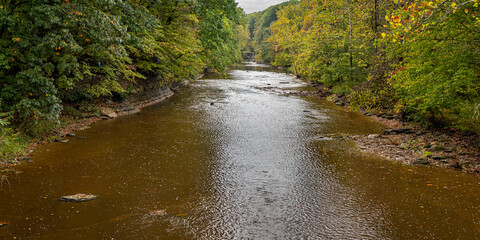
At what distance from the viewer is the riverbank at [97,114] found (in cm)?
846

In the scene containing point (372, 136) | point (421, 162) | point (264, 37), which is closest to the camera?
point (421, 162)

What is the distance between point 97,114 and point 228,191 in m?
10.4

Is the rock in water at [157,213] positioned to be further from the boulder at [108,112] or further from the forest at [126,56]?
the boulder at [108,112]

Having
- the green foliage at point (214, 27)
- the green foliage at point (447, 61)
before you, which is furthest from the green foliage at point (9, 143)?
the green foliage at point (214, 27)

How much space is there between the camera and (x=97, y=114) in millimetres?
14711

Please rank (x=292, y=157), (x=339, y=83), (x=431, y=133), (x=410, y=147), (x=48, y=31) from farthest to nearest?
1. (x=339, y=83)
2. (x=431, y=133)
3. (x=410, y=147)
4. (x=292, y=157)
5. (x=48, y=31)

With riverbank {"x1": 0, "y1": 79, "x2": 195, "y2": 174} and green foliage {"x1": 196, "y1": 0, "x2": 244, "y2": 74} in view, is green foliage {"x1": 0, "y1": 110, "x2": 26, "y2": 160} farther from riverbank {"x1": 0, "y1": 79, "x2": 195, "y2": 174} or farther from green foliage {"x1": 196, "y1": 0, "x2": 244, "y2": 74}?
green foliage {"x1": 196, "y1": 0, "x2": 244, "y2": 74}

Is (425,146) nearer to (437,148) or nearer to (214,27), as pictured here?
(437,148)

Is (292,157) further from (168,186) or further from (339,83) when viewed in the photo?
(339,83)

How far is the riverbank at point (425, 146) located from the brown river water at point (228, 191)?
2.16ft

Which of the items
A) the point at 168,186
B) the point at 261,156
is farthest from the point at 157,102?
the point at 168,186

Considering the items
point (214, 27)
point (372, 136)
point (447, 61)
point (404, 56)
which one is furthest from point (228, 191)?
point (214, 27)

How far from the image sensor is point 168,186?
24.6 feet

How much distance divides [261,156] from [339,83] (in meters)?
17.0
